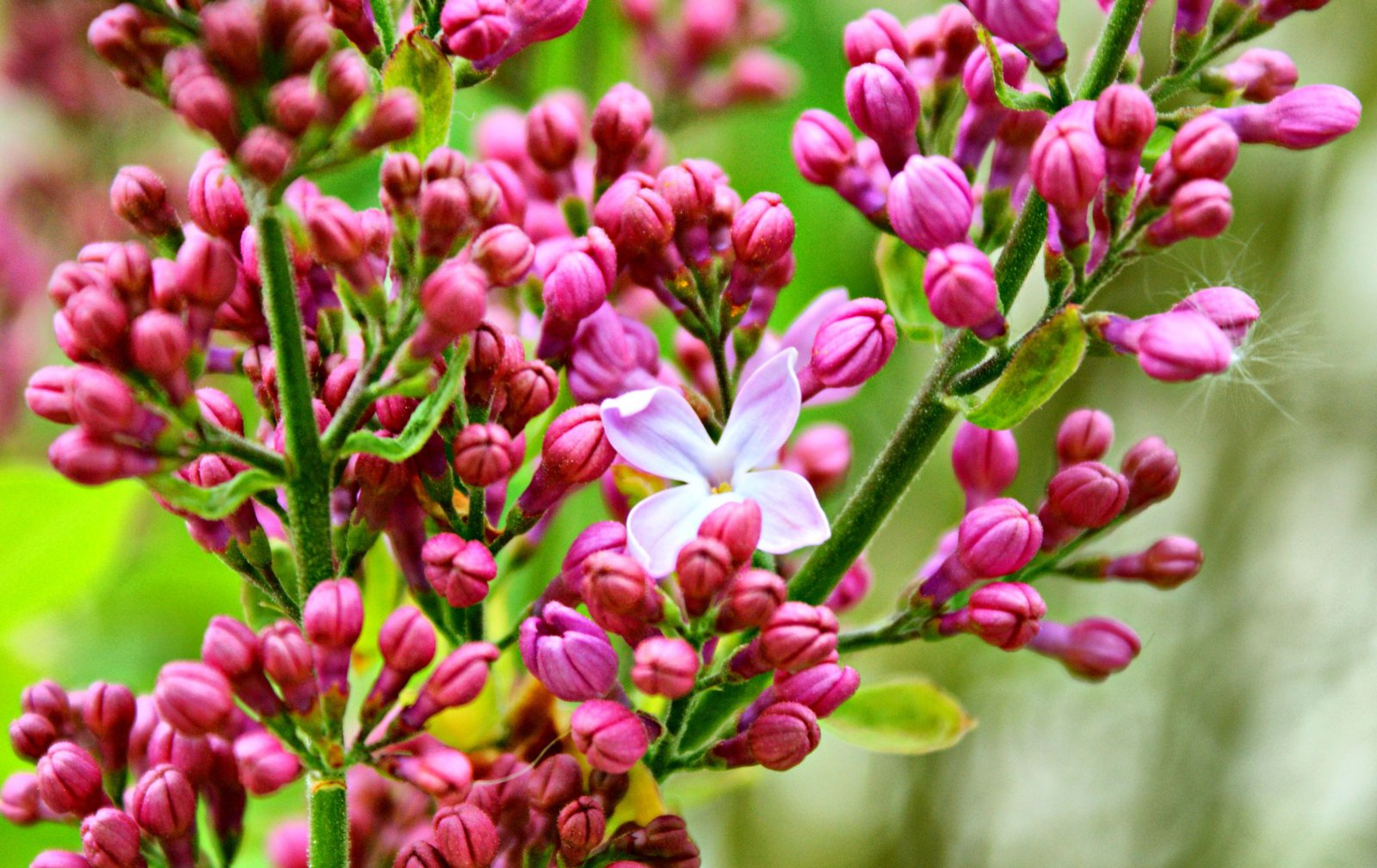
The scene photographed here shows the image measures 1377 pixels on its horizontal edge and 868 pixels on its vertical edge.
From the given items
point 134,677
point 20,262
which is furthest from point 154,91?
point 20,262

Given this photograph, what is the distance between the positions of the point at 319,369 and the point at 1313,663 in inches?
71.7

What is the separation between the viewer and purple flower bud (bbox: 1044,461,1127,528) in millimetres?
760

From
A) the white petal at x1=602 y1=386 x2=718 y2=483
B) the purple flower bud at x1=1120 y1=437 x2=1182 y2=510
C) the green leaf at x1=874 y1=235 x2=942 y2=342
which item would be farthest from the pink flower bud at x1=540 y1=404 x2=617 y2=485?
the purple flower bud at x1=1120 y1=437 x2=1182 y2=510

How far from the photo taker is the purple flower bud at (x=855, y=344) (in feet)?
2.37

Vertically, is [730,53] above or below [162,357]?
above

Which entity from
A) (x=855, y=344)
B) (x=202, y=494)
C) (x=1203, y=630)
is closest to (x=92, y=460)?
(x=202, y=494)

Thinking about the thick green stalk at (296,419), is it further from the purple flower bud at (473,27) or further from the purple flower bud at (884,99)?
the purple flower bud at (884,99)

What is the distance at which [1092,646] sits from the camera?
0.87 meters

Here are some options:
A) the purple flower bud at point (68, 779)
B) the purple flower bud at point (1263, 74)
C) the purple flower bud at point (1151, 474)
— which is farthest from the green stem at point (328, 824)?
the purple flower bud at point (1263, 74)

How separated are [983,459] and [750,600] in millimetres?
254

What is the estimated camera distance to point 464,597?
664 mm

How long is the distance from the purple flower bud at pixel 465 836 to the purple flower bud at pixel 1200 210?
44cm

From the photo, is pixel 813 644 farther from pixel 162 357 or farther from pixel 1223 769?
pixel 1223 769

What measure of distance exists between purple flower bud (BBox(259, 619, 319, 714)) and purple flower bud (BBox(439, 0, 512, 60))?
0.30 meters
